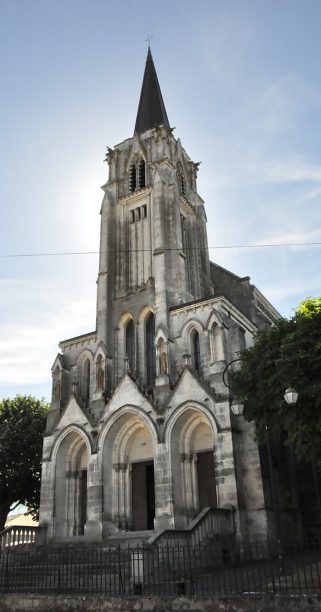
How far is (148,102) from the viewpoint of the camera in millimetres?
40094

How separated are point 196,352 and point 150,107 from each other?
72.2 ft

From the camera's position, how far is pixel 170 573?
15023 mm

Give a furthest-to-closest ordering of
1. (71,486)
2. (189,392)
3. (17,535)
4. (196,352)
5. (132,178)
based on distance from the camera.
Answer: (132,178) → (71,486) → (196,352) → (189,392) → (17,535)

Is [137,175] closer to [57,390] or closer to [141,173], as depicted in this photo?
[141,173]

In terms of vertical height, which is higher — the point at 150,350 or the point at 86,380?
the point at 150,350

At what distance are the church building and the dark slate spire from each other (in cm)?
385

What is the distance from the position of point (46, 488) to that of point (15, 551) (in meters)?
4.29

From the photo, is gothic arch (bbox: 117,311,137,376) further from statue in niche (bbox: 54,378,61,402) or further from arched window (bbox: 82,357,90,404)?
statue in niche (bbox: 54,378,61,402)

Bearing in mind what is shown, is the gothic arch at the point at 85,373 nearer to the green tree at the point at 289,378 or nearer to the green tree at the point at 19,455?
the green tree at the point at 19,455

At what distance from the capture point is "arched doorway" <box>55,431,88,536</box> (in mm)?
26344

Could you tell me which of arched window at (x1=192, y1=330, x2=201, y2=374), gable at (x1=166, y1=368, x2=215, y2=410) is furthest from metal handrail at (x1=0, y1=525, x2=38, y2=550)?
arched window at (x1=192, y1=330, x2=201, y2=374)

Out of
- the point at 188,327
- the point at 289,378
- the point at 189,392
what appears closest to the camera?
the point at 289,378

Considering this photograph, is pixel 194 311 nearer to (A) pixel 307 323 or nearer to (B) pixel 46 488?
(A) pixel 307 323

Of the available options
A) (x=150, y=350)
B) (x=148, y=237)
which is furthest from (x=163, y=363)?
(x=148, y=237)
